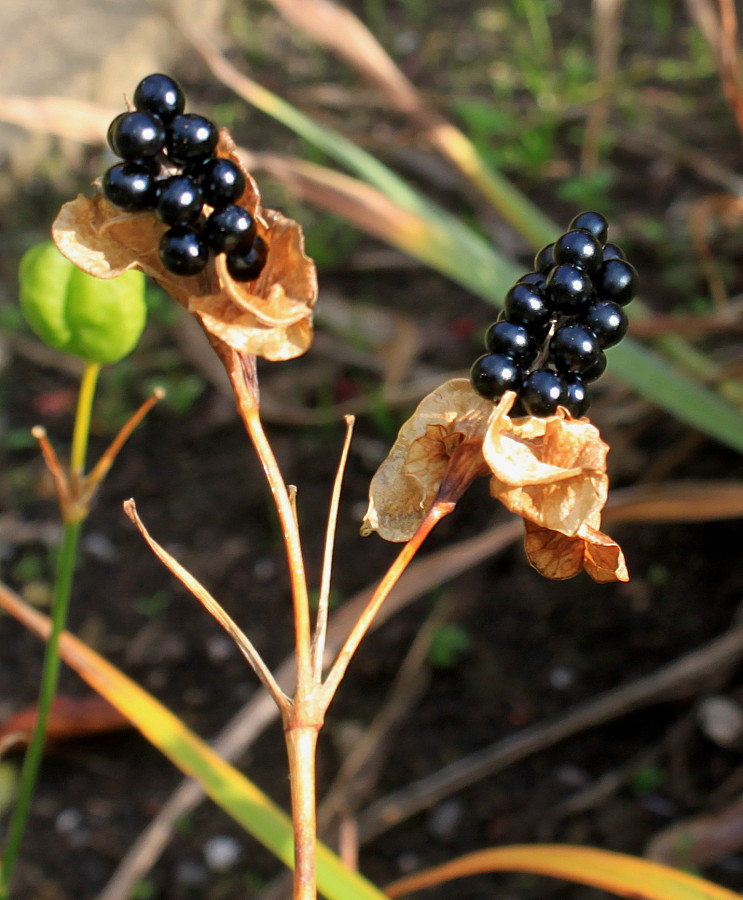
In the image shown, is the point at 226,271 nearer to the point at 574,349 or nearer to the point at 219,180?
the point at 219,180

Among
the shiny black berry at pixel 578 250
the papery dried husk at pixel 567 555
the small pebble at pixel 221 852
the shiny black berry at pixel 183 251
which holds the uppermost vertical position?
the shiny black berry at pixel 578 250

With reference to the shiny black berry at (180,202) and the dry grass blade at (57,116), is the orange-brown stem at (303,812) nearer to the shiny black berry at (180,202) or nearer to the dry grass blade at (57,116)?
the shiny black berry at (180,202)

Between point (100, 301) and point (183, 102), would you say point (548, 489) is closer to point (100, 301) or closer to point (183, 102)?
point (183, 102)

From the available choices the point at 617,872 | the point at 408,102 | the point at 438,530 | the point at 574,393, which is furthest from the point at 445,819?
the point at 408,102

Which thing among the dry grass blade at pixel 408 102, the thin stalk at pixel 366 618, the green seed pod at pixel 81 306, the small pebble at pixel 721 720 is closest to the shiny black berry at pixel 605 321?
the thin stalk at pixel 366 618

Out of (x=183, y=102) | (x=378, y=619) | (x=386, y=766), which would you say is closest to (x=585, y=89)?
(x=378, y=619)

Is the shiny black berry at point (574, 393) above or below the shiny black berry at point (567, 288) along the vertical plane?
below

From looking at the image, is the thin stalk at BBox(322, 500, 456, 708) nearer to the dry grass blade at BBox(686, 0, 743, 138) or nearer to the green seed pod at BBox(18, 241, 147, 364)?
the green seed pod at BBox(18, 241, 147, 364)
